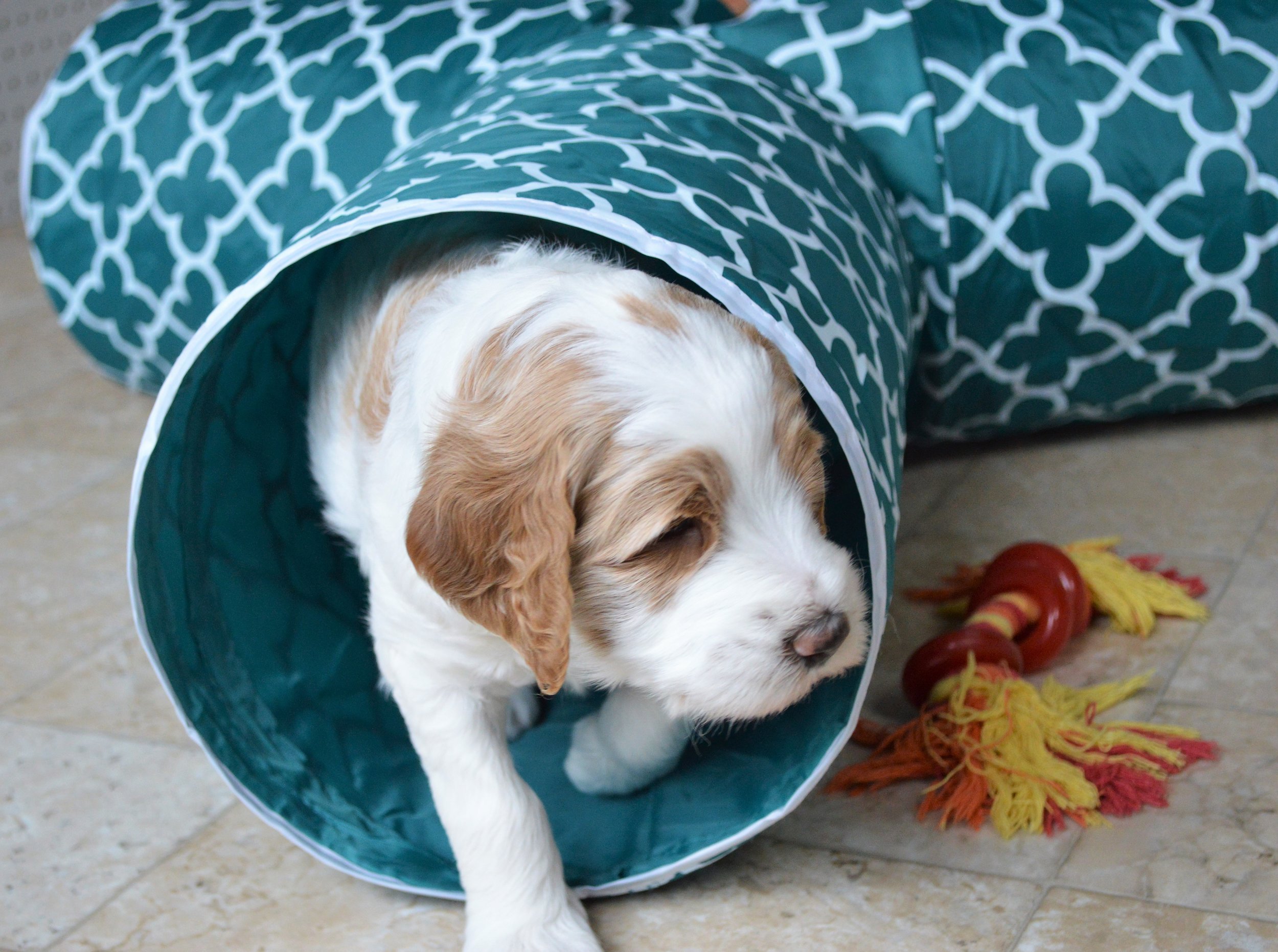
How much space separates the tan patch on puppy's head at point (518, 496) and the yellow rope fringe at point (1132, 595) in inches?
57.3

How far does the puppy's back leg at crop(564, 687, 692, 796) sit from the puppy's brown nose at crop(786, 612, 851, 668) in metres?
0.51

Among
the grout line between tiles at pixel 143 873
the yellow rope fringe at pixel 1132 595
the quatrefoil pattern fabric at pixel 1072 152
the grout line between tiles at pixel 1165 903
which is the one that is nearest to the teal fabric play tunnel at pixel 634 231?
the quatrefoil pattern fabric at pixel 1072 152

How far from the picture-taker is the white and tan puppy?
1.74 metres

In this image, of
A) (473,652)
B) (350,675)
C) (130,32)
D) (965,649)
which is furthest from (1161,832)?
(130,32)

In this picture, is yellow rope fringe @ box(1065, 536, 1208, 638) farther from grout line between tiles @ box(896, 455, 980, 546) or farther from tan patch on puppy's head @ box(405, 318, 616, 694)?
tan patch on puppy's head @ box(405, 318, 616, 694)

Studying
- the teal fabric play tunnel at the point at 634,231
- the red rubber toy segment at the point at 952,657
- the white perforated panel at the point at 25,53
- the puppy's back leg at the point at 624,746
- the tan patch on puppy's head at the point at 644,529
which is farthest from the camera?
the white perforated panel at the point at 25,53

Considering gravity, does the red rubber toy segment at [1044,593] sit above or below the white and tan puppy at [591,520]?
below

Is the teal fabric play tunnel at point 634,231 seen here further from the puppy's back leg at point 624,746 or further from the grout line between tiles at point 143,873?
the grout line between tiles at point 143,873

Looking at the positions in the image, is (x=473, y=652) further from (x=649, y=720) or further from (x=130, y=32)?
(x=130, y=32)

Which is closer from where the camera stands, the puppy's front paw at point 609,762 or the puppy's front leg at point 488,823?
the puppy's front leg at point 488,823

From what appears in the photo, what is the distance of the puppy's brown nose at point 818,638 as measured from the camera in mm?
1767

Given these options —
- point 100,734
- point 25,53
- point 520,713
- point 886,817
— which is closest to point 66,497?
point 100,734

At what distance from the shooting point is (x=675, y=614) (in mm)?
1803

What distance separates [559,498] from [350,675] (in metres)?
1.17
